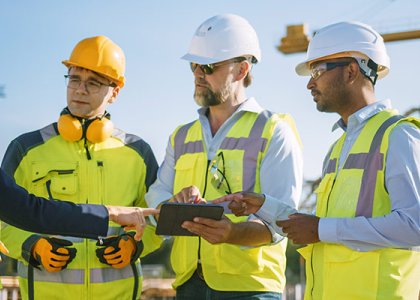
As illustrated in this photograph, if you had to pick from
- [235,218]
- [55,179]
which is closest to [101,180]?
[55,179]

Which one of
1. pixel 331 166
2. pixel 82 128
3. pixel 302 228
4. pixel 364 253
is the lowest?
pixel 364 253

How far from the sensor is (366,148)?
17.6 feet

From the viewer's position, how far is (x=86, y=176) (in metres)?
6.53

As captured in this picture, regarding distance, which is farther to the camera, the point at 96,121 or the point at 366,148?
the point at 96,121

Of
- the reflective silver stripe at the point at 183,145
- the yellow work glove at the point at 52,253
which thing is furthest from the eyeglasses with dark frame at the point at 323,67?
the yellow work glove at the point at 52,253

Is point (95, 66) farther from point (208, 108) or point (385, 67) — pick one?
point (385, 67)

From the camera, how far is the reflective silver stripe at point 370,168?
17.2 ft

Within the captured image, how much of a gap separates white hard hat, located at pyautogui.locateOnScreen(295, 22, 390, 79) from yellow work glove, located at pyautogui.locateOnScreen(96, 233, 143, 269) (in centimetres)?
181

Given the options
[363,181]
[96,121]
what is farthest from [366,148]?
[96,121]

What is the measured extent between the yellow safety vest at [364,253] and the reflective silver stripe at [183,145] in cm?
120

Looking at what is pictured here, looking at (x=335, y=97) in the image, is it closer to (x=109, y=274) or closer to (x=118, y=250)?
(x=118, y=250)

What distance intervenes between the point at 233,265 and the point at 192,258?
305 mm

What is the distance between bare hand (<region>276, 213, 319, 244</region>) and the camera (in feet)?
17.6

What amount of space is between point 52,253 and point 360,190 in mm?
2200
